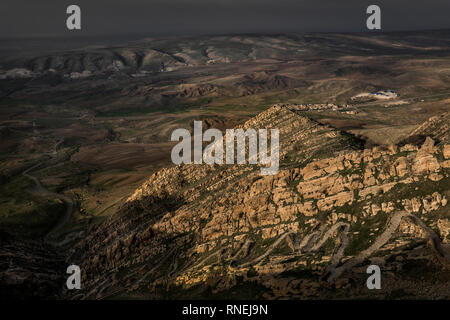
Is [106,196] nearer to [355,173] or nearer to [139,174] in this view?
[139,174]

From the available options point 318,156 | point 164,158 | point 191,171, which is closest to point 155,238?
point 191,171

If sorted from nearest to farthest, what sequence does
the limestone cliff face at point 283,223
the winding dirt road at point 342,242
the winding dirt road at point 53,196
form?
the winding dirt road at point 342,242 → the limestone cliff face at point 283,223 → the winding dirt road at point 53,196

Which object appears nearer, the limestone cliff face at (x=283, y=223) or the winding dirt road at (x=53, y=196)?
the limestone cliff face at (x=283, y=223)

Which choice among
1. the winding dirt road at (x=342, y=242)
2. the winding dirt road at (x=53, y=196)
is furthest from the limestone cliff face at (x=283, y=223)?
the winding dirt road at (x=53, y=196)

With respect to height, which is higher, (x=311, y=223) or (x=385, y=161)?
(x=385, y=161)

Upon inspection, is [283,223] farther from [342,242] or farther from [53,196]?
[53,196]

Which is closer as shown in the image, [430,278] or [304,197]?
[430,278]

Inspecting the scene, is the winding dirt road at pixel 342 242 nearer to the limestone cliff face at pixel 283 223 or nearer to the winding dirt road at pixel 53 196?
the limestone cliff face at pixel 283 223

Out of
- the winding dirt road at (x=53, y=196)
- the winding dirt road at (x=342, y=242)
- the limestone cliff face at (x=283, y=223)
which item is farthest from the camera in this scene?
the winding dirt road at (x=53, y=196)
